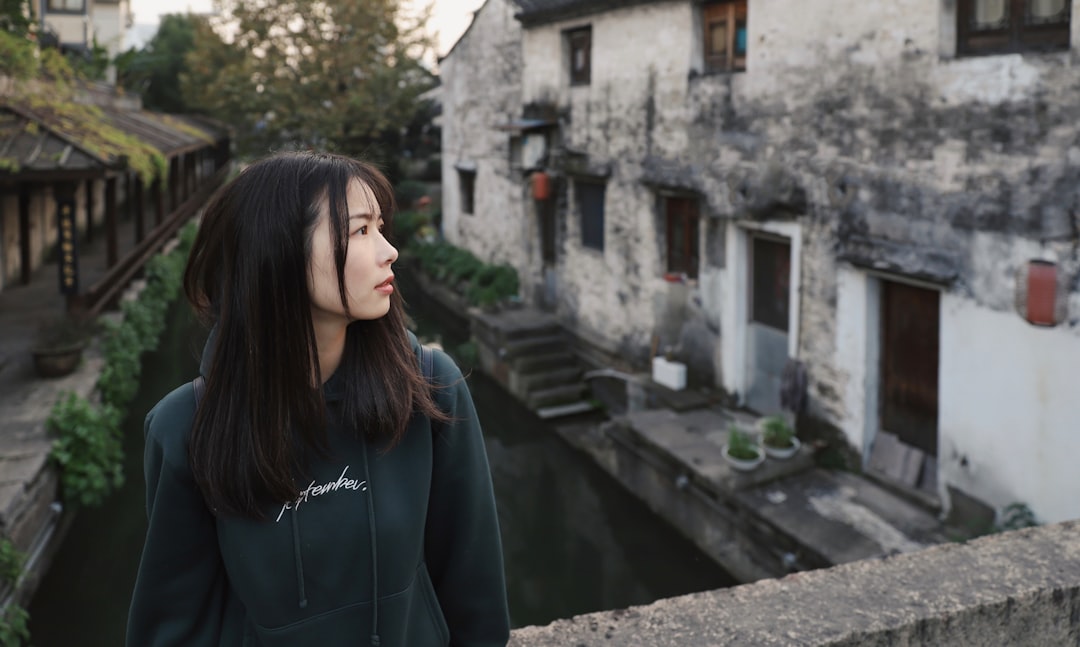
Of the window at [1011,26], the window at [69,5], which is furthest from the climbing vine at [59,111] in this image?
the window at [69,5]

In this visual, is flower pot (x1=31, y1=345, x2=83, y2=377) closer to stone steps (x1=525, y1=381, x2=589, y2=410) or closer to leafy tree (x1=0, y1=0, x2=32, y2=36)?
leafy tree (x1=0, y1=0, x2=32, y2=36)

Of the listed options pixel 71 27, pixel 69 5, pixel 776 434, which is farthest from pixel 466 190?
pixel 69 5

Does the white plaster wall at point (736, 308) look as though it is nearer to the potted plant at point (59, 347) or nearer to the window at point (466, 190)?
the potted plant at point (59, 347)

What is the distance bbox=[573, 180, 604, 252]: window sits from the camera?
472 inches

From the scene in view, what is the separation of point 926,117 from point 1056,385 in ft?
7.02

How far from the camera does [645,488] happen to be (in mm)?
8750

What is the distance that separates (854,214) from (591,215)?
17.1 ft

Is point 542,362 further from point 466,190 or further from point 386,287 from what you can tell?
point 386,287

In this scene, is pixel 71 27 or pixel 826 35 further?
pixel 71 27

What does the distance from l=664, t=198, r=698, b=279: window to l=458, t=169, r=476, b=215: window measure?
277 inches

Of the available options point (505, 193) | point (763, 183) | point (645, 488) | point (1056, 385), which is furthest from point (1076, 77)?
point (505, 193)

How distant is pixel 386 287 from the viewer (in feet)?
5.08

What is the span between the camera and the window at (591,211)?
39.4ft

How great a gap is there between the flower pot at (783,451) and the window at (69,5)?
68.9 ft
